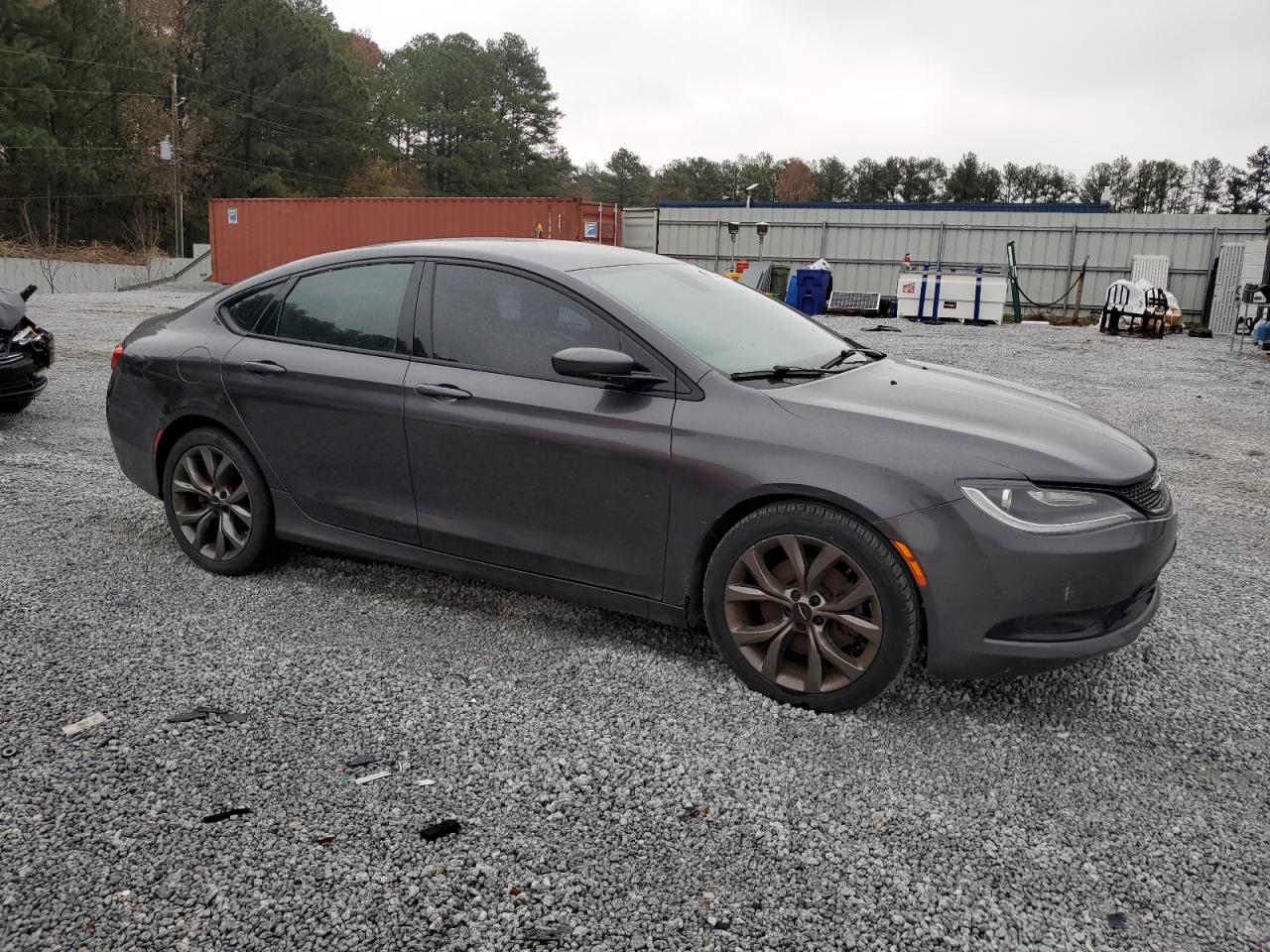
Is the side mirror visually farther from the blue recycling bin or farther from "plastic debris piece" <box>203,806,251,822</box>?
the blue recycling bin

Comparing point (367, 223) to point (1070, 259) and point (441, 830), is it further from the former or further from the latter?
point (441, 830)

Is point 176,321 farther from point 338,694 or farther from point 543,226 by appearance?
point 543,226

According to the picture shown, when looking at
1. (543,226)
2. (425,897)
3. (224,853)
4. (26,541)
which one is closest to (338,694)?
(224,853)

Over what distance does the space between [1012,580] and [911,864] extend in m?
0.93

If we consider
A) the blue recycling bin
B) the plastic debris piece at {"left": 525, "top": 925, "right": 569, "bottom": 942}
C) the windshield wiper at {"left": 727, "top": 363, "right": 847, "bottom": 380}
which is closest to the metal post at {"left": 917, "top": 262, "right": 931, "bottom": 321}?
the blue recycling bin

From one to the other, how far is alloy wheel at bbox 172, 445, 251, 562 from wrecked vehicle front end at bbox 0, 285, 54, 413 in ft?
13.5

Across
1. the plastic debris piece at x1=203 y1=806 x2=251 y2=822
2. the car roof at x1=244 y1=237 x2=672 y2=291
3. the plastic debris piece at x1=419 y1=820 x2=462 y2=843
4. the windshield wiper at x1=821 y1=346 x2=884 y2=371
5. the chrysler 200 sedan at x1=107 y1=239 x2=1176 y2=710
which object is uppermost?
the car roof at x1=244 y1=237 x2=672 y2=291

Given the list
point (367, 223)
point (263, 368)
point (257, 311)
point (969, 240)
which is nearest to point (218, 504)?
point (263, 368)

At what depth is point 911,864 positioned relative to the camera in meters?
2.54

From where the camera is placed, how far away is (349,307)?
419cm

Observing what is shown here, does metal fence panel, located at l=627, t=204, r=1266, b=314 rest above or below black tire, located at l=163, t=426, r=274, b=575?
above

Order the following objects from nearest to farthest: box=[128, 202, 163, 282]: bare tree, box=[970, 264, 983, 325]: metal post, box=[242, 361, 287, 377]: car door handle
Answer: box=[242, 361, 287, 377]: car door handle < box=[970, 264, 983, 325]: metal post < box=[128, 202, 163, 282]: bare tree

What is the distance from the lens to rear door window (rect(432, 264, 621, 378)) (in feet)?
12.1

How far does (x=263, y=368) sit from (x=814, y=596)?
8.51 ft
